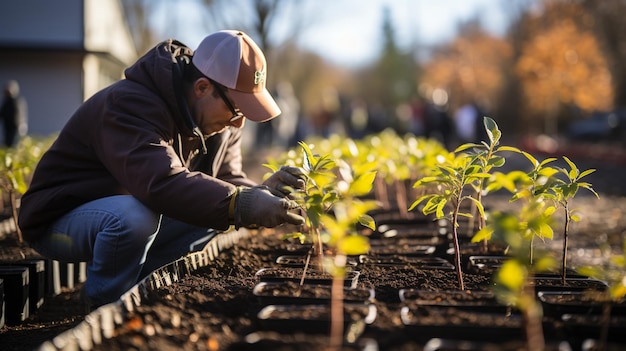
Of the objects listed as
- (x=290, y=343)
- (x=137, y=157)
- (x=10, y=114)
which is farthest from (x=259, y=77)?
(x=10, y=114)

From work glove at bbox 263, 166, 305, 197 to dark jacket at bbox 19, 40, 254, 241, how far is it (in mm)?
223

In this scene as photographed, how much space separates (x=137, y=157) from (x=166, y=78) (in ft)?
1.45

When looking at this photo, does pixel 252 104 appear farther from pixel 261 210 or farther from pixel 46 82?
pixel 46 82

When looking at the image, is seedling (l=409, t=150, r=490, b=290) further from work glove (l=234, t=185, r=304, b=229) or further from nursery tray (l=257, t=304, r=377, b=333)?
nursery tray (l=257, t=304, r=377, b=333)

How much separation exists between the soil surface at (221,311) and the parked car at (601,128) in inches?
1006

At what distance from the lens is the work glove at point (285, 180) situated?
2.94 m

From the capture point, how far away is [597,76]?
2548 cm

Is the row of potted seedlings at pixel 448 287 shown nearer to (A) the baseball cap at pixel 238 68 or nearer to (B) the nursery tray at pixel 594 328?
(B) the nursery tray at pixel 594 328

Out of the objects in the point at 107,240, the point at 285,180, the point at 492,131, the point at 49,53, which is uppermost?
the point at 49,53

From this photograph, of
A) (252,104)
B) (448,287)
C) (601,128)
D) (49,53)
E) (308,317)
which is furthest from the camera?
(601,128)

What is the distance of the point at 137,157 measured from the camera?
2.84 meters

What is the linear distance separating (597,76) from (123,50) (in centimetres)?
1771

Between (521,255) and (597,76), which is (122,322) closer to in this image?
(521,255)

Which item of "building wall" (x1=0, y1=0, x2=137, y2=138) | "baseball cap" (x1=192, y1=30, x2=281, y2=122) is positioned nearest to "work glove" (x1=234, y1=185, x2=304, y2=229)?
"baseball cap" (x1=192, y1=30, x2=281, y2=122)
